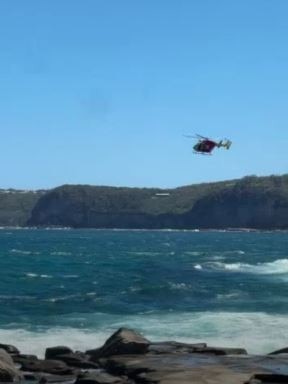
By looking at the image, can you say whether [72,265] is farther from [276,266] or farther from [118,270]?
[276,266]

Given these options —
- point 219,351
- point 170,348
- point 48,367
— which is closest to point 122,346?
point 170,348

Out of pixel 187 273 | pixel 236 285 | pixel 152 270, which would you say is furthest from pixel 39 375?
pixel 152 270

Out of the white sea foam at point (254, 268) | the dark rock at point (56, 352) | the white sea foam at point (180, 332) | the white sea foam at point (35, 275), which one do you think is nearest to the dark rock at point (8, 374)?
the dark rock at point (56, 352)

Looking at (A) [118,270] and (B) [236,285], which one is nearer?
(B) [236,285]

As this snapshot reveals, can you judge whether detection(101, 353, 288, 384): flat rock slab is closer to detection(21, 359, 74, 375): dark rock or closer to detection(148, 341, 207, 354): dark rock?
detection(148, 341, 207, 354): dark rock

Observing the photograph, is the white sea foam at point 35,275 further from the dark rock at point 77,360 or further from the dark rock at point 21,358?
the dark rock at point 77,360
